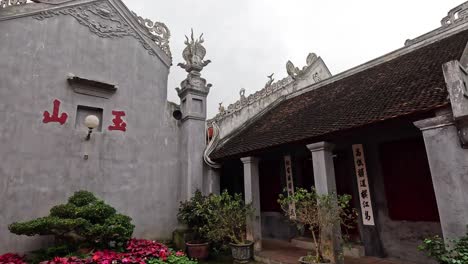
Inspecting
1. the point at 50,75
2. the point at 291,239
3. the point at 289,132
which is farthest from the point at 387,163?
the point at 50,75

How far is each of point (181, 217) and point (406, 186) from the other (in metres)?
5.84

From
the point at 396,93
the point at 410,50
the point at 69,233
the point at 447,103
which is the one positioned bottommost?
the point at 69,233

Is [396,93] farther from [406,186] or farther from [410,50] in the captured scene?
[410,50]

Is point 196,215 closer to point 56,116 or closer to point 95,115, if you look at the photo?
point 95,115

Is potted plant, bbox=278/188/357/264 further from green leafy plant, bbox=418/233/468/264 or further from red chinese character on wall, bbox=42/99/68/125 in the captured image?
red chinese character on wall, bbox=42/99/68/125

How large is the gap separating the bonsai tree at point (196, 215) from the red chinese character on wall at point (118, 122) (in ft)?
9.47

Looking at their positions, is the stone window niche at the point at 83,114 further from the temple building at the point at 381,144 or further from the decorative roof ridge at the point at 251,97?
the decorative roof ridge at the point at 251,97

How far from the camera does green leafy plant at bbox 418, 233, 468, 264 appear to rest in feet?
12.2

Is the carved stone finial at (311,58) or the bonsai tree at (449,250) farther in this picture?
the carved stone finial at (311,58)

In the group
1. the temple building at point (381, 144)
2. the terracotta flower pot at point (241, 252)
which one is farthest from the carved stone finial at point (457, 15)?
the terracotta flower pot at point (241, 252)

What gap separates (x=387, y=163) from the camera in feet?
22.1

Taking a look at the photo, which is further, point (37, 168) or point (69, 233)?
point (37, 168)

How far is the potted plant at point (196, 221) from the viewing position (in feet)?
23.0

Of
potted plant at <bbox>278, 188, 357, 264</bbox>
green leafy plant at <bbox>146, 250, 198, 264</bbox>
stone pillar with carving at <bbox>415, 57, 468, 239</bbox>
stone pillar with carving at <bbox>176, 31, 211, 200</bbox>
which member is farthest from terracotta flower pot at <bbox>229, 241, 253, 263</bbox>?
stone pillar with carving at <bbox>415, 57, 468, 239</bbox>
